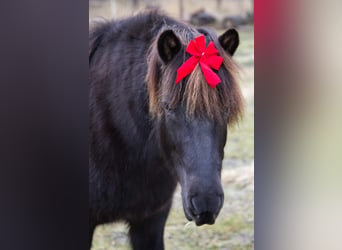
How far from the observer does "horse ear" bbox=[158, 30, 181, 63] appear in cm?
228

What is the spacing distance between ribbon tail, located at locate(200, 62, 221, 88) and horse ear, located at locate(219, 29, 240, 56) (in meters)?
0.16

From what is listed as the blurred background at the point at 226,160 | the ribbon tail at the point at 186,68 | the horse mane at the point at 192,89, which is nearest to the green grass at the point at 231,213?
the blurred background at the point at 226,160

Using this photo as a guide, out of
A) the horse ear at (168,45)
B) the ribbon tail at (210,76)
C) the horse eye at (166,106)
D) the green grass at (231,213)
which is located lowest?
the green grass at (231,213)

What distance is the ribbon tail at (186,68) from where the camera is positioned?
90.0 inches

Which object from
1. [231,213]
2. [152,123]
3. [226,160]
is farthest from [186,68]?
[231,213]

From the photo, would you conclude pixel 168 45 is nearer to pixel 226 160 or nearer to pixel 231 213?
pixel 226 160

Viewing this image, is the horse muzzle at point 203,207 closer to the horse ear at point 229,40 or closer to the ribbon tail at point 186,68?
the ribbon tail at point 186,68

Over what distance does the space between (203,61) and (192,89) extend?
0.46 feet

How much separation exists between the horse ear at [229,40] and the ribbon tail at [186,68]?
6.7 inches

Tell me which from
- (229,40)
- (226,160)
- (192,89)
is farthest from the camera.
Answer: (226,160)

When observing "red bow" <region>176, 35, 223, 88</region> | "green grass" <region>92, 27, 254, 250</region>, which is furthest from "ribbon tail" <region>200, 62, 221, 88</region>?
"green grass" <region>92, 27, 254, 250</region>

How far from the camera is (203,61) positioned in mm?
2314
